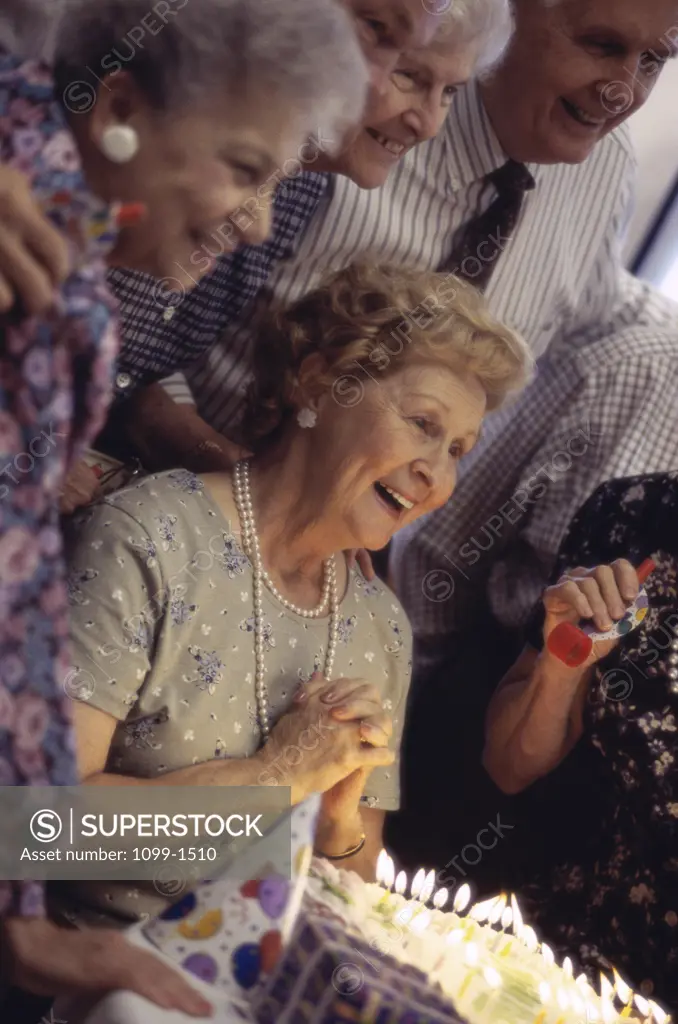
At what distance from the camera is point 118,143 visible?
22.9 inches

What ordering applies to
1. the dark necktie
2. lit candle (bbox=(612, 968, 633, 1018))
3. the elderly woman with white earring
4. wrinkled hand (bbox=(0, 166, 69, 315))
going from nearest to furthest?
1. wrinkled hand (bbox=(0, 166, 69, 315))
2. the elderly woman with white earring
3. lit candle (bbox=(612, 968, 633, 1018))
4. the dark necktie

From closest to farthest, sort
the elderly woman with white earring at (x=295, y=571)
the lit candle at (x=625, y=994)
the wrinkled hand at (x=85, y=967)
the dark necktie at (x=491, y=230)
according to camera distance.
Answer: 1. the wrinkled hand at (x=85, y=967)
2. the elderly woman with white earring at (x=295, y=571)
3. the lit candle at (x=625, y=994)
4. the dark necktie at (x=491, y=230)

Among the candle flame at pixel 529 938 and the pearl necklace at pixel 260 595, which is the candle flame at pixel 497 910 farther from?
the pearl necklace at pixel 260 595

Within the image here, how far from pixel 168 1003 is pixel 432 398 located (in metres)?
0.46

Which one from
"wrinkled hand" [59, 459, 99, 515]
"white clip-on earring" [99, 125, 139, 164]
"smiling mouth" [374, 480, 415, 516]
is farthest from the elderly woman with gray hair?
"smiling mouth" [374, 480, 415, 516]

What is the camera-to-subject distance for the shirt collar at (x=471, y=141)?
3.06 ft

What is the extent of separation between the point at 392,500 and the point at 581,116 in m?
0.40


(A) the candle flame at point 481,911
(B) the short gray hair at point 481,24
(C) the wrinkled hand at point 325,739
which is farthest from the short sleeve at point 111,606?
(B) the short gray hair at point 481,24

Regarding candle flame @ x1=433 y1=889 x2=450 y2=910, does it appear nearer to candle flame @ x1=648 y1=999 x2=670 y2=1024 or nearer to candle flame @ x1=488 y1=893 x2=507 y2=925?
candle flame @ x1=488 y1=893 x2=507 y2=925

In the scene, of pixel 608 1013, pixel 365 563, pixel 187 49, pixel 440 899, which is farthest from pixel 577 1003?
pixel 187 49

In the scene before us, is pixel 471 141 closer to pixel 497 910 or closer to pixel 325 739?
pixel 325 739

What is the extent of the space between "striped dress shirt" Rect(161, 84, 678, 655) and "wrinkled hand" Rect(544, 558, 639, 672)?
0.27 feet

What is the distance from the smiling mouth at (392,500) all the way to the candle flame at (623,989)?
44cm

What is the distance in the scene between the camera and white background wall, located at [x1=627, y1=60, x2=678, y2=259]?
0.96 meters
